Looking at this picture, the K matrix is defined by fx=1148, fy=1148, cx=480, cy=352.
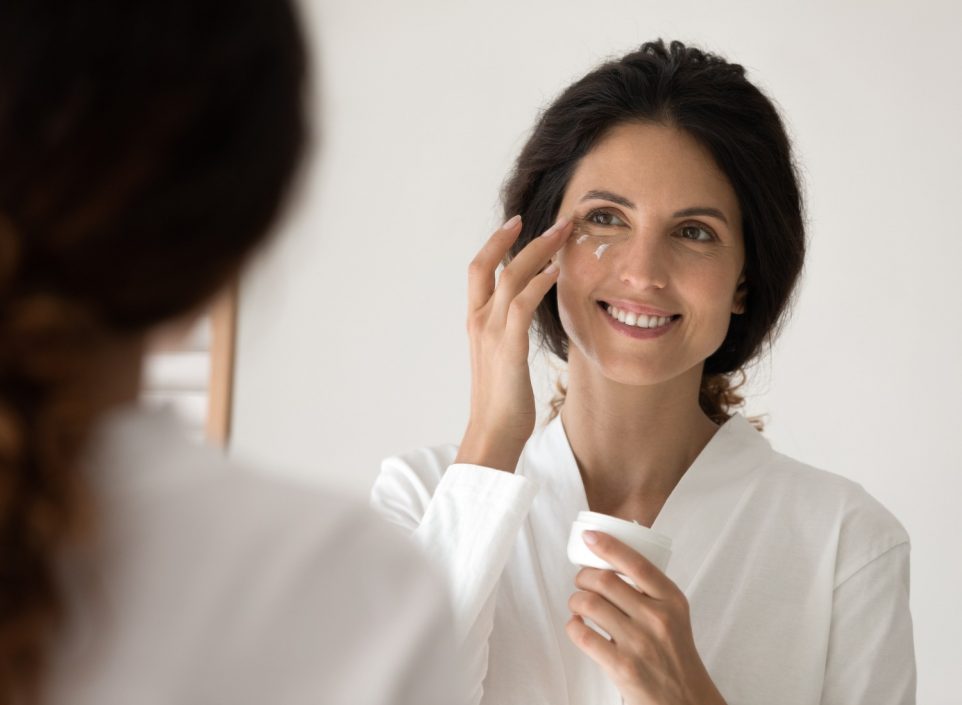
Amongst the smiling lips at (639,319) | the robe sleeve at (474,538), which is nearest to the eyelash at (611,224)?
the smiling lips at (639,319)

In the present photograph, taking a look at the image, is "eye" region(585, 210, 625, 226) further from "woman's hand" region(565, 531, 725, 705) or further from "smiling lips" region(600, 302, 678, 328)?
"woman's hand" region(565, 531, 725, 705)

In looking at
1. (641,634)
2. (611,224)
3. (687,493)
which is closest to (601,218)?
(611,224)

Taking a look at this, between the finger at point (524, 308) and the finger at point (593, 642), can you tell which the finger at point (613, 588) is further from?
the finger at point (524, 308)

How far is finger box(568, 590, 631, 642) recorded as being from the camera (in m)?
1.18

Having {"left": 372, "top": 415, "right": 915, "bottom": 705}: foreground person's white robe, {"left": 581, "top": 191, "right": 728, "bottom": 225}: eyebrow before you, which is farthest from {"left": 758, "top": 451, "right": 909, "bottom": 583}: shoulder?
{"left": 581, "top": 191, "right": 728, "bottom": 225}: eyebrow

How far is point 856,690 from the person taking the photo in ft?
4.48

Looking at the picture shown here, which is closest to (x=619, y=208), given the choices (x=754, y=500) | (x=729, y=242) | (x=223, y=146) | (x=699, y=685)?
(x=729, y=242)

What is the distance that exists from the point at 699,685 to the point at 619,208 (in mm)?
626

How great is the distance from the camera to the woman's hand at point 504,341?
1433 mm

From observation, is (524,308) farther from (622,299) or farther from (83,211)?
(83,211)

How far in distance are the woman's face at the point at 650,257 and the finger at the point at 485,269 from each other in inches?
3.5

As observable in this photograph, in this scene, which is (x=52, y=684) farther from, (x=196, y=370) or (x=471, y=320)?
(x=196, y=370)

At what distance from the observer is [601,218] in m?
1.55

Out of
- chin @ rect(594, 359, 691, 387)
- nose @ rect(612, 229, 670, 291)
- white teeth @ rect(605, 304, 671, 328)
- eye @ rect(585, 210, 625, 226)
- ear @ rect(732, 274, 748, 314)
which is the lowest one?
chin @ rect(594, 359, 691, 387)
